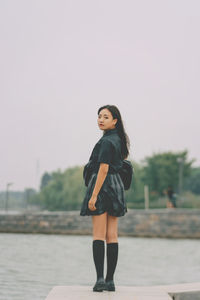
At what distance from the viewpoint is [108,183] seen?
4.43m

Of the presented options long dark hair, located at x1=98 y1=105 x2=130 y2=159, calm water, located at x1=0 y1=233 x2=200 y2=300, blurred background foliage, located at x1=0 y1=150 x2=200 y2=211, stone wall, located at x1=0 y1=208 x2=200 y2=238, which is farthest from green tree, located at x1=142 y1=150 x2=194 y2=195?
long dark hair, located at x1=98 y1=105 x2=130 y2=159

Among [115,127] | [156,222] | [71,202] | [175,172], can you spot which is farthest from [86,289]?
[71,202]

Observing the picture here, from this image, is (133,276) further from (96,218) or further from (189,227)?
(189,227)

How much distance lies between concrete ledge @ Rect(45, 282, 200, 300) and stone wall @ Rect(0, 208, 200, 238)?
22.8 meters

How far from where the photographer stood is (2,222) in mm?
28828

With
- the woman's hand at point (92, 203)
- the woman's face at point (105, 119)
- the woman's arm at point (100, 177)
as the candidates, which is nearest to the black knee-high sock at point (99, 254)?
the woman's hand at point (92, 203)

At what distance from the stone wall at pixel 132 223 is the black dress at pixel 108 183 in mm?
22923

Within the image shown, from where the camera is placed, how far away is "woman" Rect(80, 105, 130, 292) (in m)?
4.36

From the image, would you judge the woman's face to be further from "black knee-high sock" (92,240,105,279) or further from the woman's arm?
"black knee-high sock" (92,240,105,279)

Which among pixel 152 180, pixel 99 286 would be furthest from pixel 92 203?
pixel 152 180

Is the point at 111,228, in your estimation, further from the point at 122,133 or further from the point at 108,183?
the point at 122,133

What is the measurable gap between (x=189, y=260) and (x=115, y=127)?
31.4ft

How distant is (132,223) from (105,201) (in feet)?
76.7

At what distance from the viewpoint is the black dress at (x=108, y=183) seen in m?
4.39
